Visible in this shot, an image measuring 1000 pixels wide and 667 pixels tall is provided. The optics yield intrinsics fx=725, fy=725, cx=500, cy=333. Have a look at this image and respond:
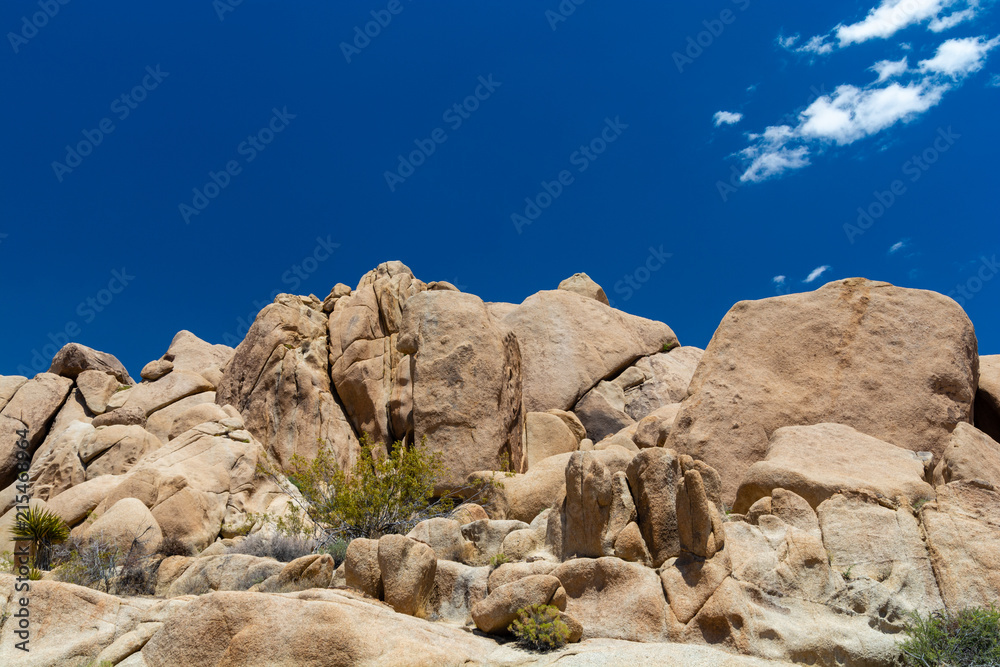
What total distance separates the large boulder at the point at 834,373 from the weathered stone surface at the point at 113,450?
17.4m

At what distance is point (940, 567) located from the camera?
1066cm

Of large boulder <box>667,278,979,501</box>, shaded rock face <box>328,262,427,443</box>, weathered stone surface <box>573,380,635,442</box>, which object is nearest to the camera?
large boulder <box>667,278,979,501</box>

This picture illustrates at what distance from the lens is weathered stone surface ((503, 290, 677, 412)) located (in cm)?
2959

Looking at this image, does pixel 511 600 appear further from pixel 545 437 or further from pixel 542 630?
pixel 545 437

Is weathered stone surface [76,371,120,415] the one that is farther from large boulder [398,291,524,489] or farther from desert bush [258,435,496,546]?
desert bush [258,435,496,546]

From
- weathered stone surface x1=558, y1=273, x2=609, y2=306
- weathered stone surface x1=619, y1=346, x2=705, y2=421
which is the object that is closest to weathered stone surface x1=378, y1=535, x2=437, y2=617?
weathered stone surface x1=619, y1=346, x2=705, y2=421

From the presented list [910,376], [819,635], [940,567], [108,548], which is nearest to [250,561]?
[108,548]

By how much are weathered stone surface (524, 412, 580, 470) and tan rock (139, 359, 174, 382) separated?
776 inches

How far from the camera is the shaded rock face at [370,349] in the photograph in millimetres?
26719

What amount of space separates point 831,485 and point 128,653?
36.2ft

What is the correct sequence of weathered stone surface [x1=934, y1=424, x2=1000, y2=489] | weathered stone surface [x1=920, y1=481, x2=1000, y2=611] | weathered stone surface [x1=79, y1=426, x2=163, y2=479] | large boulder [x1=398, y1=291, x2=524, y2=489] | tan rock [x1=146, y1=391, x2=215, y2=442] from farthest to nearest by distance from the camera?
tan rock [x1=146, y1=391, x2=215, y2=442], weathered stone surface [x1=79, y1=426, x2=163, y2=479], large boulder [x1=398, y1=291, x2=524, y2=489], weathered stone surface [x1=934, y1=424, x2=1000, y2=489], weathered stone surface [x1=920, y1=481, x2=1000, y2=611]

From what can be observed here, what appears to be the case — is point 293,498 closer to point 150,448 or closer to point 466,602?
point 150,448

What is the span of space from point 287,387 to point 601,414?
12257 millimetres

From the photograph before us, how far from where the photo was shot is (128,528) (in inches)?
679
